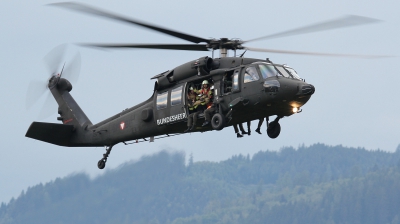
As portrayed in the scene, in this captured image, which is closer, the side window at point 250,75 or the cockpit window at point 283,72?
the side window at point 250,75

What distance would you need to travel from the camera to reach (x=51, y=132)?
39.0 metres

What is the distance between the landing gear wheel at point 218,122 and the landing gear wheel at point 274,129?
93.5 inches

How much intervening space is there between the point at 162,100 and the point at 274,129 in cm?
459

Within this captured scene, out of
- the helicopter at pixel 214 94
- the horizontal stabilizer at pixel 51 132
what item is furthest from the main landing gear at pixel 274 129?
the horizontal stabilizer at pixel 51 132

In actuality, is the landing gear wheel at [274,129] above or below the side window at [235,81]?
below

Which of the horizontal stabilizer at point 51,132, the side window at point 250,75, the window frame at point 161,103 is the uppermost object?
the side window at point 250,75

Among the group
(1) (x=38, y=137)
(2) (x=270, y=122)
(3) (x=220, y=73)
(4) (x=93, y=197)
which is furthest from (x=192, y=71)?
(4) (x=93, y=197)

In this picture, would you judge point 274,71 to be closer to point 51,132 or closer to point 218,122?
point 218,122

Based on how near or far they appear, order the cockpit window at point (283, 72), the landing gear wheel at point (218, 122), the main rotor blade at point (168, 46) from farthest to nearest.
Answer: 1. the main rotor blade at point (168, 46)
2. the cockpit window at point (283, 72)
3. the landing gear wheel at point (218, 122)

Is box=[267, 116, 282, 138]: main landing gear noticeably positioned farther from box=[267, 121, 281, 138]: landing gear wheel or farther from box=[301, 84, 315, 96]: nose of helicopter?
box=[301, 84, 315, 96]: nose of helicopter

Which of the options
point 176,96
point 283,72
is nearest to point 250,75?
point 283,72

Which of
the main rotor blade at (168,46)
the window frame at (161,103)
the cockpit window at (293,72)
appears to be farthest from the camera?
the window frame at (161,103)

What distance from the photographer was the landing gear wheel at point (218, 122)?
107 feet

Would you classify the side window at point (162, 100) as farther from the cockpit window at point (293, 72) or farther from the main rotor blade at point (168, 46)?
the cockpit window at point (293, 72)
